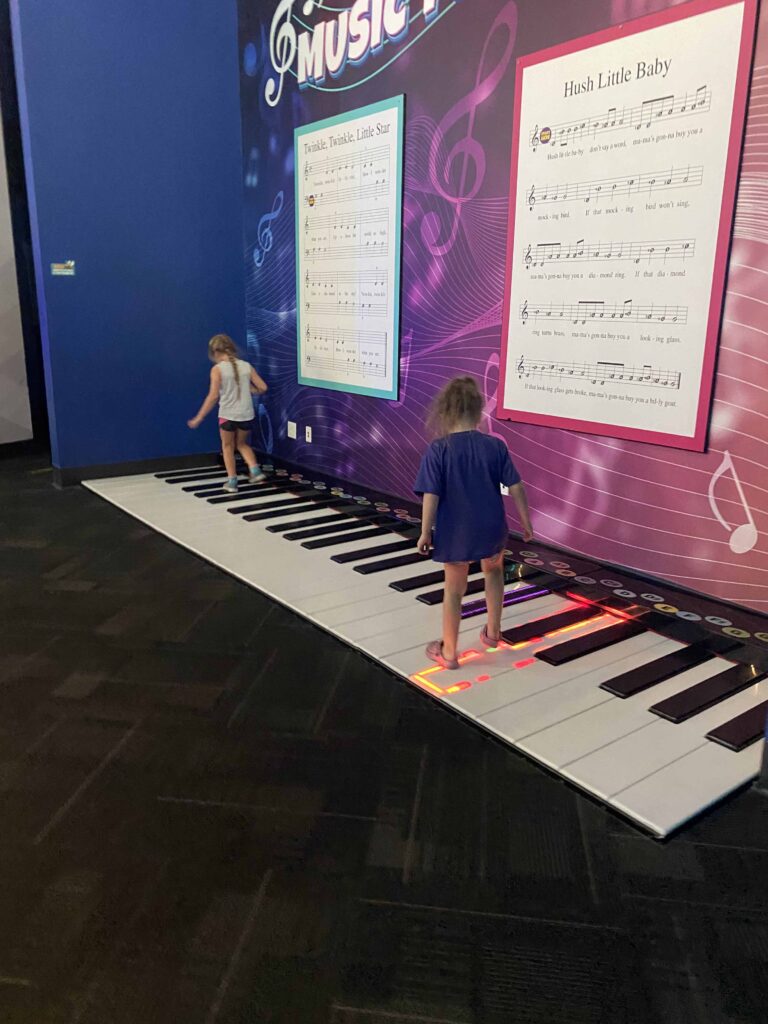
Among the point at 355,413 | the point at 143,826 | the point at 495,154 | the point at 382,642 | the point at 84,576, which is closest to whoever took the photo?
the point at 143,826

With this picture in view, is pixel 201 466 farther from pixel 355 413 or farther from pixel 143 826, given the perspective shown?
pixel 143 826

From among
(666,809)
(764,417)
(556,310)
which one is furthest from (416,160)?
(666,809)

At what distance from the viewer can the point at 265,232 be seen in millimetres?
5129

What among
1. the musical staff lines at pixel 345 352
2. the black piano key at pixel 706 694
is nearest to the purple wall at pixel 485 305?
the musical staff lines at pixel 345 352

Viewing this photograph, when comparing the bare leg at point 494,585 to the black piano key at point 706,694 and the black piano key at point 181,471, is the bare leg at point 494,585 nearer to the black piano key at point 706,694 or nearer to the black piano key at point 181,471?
the black piano key at point 706,694

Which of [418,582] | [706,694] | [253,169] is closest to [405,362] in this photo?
[418,582]

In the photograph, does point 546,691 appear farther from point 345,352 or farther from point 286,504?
point 345,352

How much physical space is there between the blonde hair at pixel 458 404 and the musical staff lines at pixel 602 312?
1.03 m

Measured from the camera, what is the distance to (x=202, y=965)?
1304 millimetres

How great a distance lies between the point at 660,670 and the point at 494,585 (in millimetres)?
573

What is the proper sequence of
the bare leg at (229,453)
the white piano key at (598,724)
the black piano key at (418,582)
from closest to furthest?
the white piano key at (598,724)
the black piano key at (418,582)
the bare leg at (229,453)

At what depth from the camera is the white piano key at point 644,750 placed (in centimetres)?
180

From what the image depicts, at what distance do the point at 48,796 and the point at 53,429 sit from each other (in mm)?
3616

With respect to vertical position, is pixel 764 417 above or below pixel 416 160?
below
